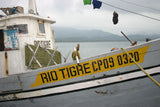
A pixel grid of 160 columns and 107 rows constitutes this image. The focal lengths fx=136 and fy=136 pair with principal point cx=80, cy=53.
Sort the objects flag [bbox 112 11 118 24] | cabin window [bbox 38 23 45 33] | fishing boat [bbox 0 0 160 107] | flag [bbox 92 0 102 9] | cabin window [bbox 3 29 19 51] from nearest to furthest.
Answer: fishing boat [bbox 0 0 160 107] → cabin window [bbox 3 29 19 51] → flag [bbox 112 11 118 24] → flag [bbox 92 0 102 9] → cabin window [bbox 38 23 45 33]

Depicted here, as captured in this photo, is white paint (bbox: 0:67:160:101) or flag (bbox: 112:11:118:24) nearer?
white paint (bbox: 0:67:160:101)

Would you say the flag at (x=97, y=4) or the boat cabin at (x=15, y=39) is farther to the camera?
the flag at (x=97, y=4)

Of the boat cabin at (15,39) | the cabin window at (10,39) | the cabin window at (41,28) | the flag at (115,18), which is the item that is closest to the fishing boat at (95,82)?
the boat cabin at (15,39)

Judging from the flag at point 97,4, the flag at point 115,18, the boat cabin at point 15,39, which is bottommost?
the boat cabin at point 15,39

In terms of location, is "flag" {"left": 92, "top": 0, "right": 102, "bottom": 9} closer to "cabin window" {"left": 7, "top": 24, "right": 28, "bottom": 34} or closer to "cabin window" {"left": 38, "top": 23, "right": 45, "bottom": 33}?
"cabin window" {"left": 38, "top": 23, "right": 45, "bottom": 33}

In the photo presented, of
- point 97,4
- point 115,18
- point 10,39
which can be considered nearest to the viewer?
point 10,39

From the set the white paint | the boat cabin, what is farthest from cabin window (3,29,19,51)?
the white paint

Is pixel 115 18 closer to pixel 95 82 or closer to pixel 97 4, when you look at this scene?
pixel 97 4

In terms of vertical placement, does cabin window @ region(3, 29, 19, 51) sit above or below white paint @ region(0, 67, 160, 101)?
above

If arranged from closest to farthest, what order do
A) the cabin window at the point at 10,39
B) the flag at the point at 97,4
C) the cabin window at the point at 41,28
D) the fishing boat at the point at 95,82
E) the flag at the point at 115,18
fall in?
the fishing boat at the point at 95,82 < the cabin window at the point at 10,39 < the flag at the point at 115,18 < the flag at the point at 97,4 < the cabin window at the point at 41,28

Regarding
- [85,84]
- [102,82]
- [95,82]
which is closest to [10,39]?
[85,84]

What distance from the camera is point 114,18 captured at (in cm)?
606

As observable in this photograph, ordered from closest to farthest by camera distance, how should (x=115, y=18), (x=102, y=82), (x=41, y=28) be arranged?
(x=102, y=82) < (x=115, y=18) < (x=41, y=28)

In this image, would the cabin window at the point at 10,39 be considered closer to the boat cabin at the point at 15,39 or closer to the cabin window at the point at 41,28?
the boat cabin at the point at 15,39
